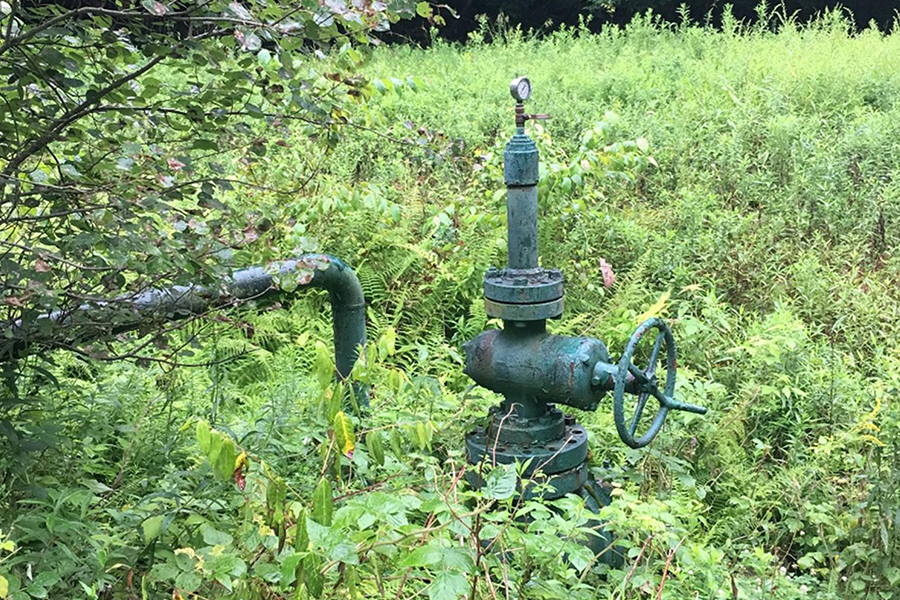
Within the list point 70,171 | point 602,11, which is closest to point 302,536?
point 70,171

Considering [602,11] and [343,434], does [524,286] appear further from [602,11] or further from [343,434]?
[602,11]

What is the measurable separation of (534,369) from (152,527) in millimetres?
1104

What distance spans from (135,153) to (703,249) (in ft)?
10.8

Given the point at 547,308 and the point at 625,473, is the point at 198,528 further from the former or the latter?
the point at 625,473

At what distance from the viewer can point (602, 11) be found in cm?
1512

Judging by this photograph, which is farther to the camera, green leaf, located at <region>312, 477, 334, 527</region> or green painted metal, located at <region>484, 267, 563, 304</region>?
green painted metal, located at <region>484, 267, 563, 304</region>

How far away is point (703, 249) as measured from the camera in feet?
14.8

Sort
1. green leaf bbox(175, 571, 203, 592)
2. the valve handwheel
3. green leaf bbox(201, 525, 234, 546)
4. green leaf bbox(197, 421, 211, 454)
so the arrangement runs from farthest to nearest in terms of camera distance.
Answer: the valve handwheel, green leaf bbox(201, 525, 234, 546), green leaf bbox(175, 571, 203, 592), green leaf bbox(197, 421, 211, 454)

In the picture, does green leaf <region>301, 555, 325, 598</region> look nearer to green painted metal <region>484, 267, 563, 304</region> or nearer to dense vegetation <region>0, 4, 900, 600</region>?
dense vegetation <region>0, 4, 900, 600</region>

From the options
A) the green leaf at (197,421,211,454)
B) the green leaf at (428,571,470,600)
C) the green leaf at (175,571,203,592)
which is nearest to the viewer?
the green leaf at (428,571,470,600)

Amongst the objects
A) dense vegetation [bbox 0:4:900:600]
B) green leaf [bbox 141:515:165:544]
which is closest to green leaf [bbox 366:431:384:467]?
dense vegetation [bbox 0:4:900:600]

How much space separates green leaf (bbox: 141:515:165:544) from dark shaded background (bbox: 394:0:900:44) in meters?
12.2

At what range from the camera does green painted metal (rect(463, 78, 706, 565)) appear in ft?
8.11

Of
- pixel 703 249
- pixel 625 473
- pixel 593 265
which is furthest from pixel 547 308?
pixel 703 249
